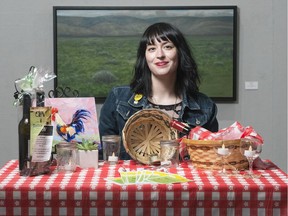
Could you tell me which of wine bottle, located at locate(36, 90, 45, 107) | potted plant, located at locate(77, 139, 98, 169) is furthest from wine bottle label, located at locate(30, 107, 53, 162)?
potted plant, located at locate(77, 139, 98, 169)

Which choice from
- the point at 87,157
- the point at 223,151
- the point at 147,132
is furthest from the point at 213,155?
the point at 87,157

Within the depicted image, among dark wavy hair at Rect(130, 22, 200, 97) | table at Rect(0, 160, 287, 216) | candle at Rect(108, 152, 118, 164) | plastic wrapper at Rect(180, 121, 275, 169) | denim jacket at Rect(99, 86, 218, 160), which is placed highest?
dark wavy hair at Rect(130, 22, 200, 97)

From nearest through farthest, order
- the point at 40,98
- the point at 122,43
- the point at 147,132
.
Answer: the point at 40,98 → the point at 147,132 → the point at 122,43

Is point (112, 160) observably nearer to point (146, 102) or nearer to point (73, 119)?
point (73, 119)

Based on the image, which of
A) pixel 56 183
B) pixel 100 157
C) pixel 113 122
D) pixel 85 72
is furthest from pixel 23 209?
pixel 85 72

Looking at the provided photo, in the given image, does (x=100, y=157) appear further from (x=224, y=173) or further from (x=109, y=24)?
(x=109, y=24)

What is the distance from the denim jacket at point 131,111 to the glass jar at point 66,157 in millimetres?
501

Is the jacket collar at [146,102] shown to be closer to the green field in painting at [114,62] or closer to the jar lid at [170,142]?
the jar lid at [170,142]

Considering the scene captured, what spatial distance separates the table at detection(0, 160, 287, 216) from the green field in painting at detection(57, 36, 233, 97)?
3118 millimetres

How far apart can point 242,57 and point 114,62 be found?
3.98 ft

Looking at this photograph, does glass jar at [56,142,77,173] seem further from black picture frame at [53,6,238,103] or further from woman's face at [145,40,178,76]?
black picture frame at [53,6,238,103]

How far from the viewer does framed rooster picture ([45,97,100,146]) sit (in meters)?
1.99

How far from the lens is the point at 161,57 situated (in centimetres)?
228

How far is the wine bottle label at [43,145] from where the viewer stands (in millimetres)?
1688
